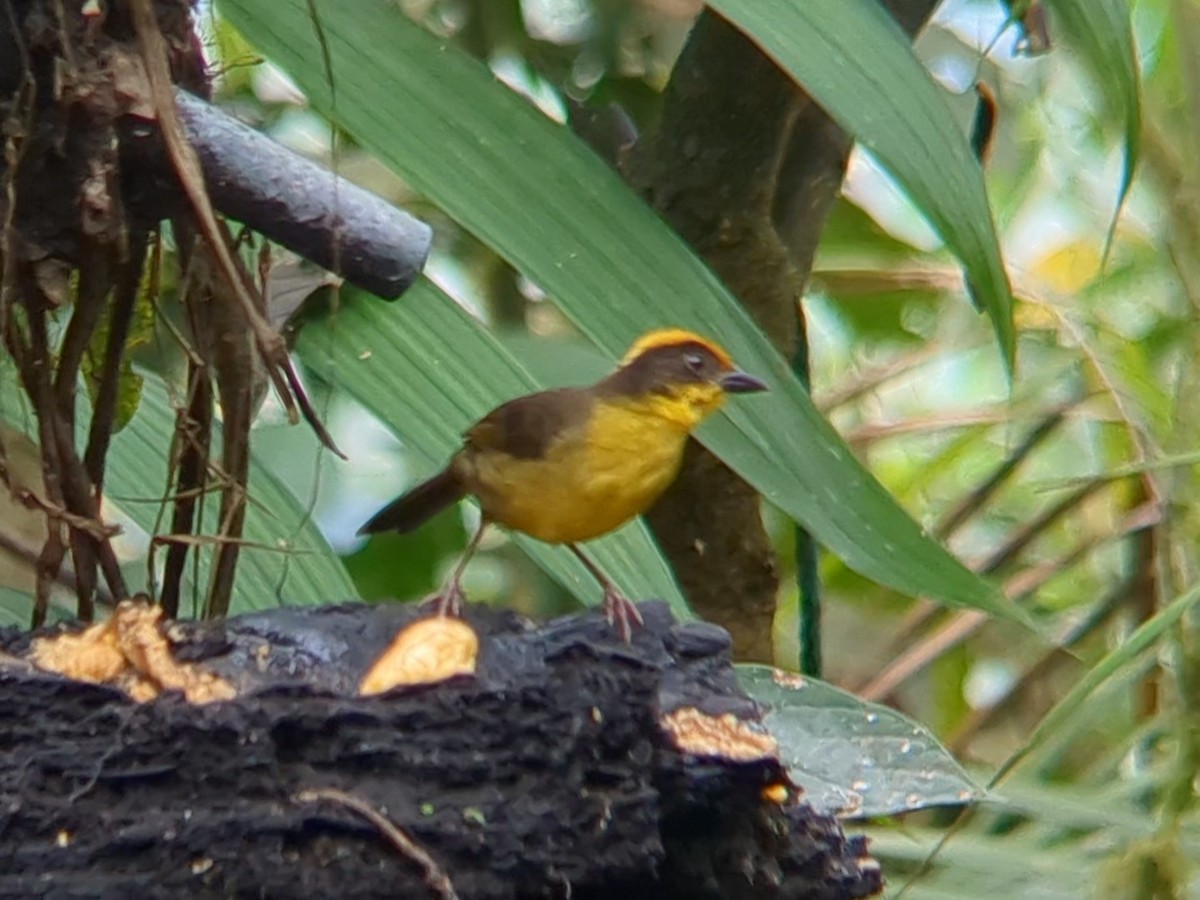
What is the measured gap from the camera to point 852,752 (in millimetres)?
968

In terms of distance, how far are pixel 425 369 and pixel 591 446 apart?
125 mm

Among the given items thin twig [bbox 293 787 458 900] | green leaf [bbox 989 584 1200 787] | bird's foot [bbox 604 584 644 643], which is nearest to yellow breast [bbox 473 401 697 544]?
bird's foot [bbox 604 584 644 643]

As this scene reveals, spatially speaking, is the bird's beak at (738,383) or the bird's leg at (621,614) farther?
the bird's beak at (738,383)

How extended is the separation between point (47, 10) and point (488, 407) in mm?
408

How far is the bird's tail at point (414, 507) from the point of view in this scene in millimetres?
1242

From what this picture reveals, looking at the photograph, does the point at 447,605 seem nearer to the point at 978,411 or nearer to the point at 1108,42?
the point at 1108,42

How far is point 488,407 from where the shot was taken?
1120 mm

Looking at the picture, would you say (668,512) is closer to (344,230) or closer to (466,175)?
(466,175)

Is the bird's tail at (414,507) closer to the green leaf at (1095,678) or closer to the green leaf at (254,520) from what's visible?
the green leaf at (254,520)

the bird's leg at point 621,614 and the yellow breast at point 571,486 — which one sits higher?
the bird's leg at point 621,614

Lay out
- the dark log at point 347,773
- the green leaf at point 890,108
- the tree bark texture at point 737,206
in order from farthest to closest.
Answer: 1. the tree bark texture at point 737,206
2. the green leaf at point 890,108
3. the dark log at point 347,773

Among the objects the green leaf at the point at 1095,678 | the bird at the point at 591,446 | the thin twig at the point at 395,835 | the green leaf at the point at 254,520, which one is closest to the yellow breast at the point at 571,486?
the bird at the point at 591,446

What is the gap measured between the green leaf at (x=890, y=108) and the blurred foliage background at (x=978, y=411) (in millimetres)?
281

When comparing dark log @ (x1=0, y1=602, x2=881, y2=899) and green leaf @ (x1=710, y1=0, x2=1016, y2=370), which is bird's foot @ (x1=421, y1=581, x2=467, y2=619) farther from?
green leaf @ (x1=710, y1=0, x2=1016, y2=370)
